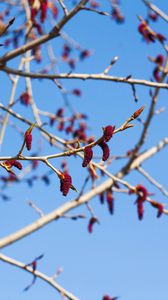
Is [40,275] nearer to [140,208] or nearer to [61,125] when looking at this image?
[140,208]

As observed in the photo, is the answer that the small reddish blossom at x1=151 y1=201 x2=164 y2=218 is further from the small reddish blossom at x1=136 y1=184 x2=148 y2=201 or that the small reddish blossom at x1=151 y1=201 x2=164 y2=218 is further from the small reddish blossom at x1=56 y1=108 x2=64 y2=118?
the small reddish blossom at x1=56 y1=108 x2=64 y2=118

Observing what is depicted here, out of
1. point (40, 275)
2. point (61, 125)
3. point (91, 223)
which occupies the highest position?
point (61, 125)

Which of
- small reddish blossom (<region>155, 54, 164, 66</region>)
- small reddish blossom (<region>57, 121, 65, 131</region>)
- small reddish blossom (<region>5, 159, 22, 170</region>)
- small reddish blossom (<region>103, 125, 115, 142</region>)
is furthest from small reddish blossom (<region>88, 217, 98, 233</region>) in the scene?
small reddish blossom (<region>103, 125, 115, 142</region>)

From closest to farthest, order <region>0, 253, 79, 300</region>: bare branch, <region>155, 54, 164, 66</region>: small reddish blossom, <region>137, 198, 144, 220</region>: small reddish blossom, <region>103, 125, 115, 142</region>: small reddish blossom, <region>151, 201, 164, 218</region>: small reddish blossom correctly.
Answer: <region>103, 125, 115, 142</region>: small reddish blossom → <region>0, 253, 79, 300</region>: bare branch → <region>137, 198, 144, 220</region>: small reddish blossom → <region>151, 201, 164, 218</region>: small reddish blossom → <region>155, 54, 164, 66</region>: small reddish blossom

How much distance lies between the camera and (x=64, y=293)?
3330mm

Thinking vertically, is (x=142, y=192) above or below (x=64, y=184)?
above

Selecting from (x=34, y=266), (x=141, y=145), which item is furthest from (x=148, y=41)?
(x=34, y=266)

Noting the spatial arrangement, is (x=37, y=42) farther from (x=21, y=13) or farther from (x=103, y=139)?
(x=21, y=13)

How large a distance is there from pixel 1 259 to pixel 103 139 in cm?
184

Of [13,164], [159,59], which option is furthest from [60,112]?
[13,164]

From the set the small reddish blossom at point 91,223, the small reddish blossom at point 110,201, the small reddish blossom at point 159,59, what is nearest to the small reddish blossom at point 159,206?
the small reddish blossom at point 110,201

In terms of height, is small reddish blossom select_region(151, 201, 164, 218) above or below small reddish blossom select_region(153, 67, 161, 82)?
A: below

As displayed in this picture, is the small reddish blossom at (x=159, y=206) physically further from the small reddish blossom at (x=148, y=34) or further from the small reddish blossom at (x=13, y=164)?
the small reddish blossom at (x=13, y=164)

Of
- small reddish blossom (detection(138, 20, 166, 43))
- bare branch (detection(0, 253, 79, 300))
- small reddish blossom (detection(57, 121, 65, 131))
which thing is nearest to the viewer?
bare branch (detection(0, 253, 79, 300))
